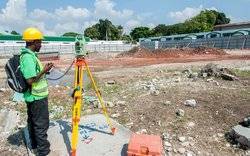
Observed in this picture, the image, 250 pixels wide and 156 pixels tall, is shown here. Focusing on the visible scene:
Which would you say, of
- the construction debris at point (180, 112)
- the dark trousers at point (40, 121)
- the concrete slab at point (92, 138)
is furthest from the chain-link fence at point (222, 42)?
the dark trousers at point (40, 121)

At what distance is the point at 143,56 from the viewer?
32375 mm

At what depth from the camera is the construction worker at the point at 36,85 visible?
4676 mm

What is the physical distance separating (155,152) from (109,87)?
583 centimetres

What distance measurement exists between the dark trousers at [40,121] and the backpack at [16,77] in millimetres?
259

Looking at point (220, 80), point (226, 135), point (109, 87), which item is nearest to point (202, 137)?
point (226, 135)

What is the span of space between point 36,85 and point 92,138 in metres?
1.34

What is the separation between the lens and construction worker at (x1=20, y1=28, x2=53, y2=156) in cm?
468

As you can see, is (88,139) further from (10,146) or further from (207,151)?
(207,151)

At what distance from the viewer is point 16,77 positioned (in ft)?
15.7

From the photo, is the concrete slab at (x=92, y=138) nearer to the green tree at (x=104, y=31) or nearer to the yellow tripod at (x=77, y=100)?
the yellow tripod at (x=77, y=100)

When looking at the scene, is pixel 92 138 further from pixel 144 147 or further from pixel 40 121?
pixel 144 147

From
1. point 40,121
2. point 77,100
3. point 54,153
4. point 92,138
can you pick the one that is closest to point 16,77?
point 40,121

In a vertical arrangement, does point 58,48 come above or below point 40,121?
below

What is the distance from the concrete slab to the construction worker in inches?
18.2
